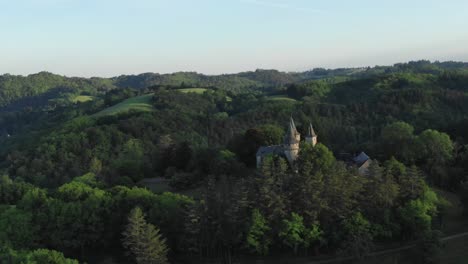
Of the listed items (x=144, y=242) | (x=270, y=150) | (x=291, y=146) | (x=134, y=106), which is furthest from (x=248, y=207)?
(x=134, y=106)

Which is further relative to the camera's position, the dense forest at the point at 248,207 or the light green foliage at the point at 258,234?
the dense forest at the point at 248,207

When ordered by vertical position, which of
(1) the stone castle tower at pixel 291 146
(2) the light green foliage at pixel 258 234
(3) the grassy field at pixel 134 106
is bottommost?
(2) the light green foliage at pixel 258 234

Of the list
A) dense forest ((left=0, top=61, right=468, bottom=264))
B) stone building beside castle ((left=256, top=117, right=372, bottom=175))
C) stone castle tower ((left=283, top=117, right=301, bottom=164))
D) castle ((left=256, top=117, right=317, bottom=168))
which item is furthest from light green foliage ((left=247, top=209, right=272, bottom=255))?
stone castle tower ((left=283, top=117, right=301, bottom=164))

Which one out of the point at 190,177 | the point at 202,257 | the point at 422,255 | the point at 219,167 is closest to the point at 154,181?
the point at 190,177

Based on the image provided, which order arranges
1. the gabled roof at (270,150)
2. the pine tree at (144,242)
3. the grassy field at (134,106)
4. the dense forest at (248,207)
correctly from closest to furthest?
the pine tree at (144,242), the dense forest at (248,207), the gabled roof at (270,150), the grassy field at (134,106)

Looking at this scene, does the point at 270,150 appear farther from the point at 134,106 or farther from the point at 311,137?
the point at 134,106

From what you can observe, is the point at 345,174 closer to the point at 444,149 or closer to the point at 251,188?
the point at 251,188

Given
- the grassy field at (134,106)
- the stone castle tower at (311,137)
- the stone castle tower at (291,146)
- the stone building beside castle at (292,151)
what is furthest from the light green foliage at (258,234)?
the grassy field at (134,106)

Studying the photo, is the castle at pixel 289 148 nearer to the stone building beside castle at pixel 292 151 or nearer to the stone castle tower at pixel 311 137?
the stone building beside castle at pixel 292 151

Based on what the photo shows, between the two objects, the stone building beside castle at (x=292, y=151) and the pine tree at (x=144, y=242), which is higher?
the stone building beside castle at (x=292, y=151)
